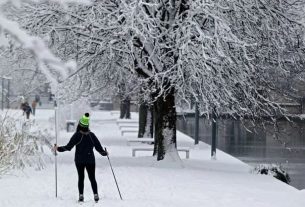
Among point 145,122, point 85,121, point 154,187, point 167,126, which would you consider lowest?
point 154,187

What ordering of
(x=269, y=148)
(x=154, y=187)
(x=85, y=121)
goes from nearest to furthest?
(x=85, y=121), (x=154, y=187), (x=269, y=148)

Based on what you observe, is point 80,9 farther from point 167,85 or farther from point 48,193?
point 48,193

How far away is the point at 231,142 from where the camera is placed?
34906 millimetres

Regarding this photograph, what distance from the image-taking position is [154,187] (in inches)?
532

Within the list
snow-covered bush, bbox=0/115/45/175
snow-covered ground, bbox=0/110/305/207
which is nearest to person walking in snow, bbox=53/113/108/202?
snow-covered ground, bbox=0/110/305/207

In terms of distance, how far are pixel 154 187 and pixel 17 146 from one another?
12.3 feet

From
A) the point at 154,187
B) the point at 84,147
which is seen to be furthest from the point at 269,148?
the point at 84,147

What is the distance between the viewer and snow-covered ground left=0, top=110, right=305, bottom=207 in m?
11.7

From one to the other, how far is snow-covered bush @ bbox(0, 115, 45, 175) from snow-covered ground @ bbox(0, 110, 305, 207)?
1.02ft

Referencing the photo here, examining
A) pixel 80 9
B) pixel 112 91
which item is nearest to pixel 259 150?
pixel 112 91

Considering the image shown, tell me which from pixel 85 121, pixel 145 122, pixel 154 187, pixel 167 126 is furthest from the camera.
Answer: pixel 145 122

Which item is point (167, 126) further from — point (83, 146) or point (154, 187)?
point (83, 146)

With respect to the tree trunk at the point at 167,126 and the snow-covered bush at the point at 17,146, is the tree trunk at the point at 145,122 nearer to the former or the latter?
the tree trunk at the point at 167,126

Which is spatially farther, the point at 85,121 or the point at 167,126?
the point at 167,126
